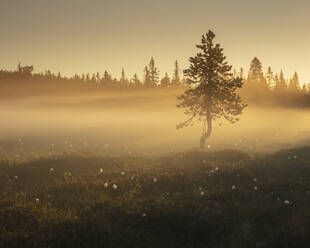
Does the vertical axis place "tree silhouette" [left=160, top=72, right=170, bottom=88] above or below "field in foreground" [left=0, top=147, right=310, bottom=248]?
above

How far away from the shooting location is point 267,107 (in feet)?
217

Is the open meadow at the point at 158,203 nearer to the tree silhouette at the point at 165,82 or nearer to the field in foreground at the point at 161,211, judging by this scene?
the field in foreground at the point at 161,211

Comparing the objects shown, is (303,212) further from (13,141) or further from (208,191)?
(13,141)

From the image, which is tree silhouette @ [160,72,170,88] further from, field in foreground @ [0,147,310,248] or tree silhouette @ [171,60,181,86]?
field in foreground @ [0,147,310,248]

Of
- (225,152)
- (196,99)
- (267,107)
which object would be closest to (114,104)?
(267,107)

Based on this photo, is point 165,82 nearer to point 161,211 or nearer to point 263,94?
point 263,94

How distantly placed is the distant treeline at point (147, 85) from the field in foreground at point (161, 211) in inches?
2228

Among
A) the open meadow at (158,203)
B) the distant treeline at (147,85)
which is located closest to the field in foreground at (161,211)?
the open meadow at (158,203)

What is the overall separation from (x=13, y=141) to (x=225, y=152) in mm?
21354

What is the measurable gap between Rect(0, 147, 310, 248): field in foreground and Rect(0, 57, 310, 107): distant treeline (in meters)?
56.6

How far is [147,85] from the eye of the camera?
84.9m

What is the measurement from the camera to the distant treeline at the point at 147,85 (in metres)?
72.1

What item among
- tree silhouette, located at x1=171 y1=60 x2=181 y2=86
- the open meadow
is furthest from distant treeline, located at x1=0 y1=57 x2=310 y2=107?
the open meadow

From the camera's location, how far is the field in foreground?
6.80 m
